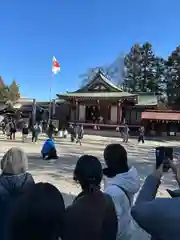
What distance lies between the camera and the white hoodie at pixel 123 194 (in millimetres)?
2520

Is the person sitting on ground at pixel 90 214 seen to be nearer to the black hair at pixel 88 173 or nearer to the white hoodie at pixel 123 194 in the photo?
the black hair at pixel 88 173

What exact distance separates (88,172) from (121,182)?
48cm

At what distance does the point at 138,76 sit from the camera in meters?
55.0

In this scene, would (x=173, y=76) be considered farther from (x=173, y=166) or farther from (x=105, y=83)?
(x=173, y=166)

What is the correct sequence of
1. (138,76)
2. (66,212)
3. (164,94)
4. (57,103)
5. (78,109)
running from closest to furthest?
(66,212) → (78,109) → (57,103) → (164,94) → (138,76)

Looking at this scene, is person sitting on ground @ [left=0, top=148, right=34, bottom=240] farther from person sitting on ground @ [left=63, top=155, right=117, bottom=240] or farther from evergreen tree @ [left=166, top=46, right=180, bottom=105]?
evergreen tree @ [left=166, top=46, right=180, bottom=105]

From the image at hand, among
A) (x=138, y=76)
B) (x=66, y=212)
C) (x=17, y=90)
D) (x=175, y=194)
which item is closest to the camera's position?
(x=66, y=212)

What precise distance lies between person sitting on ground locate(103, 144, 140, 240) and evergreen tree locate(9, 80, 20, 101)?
40.9 meters

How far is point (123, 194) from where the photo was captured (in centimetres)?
256

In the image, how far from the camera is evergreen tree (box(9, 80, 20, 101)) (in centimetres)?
4228

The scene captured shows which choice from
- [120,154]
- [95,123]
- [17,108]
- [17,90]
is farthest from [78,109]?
[120,154]

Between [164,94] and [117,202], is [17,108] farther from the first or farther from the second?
[117,202]

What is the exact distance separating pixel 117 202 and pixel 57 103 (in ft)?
120

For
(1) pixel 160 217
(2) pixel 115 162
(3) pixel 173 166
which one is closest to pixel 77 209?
(1) pixel 160 217
